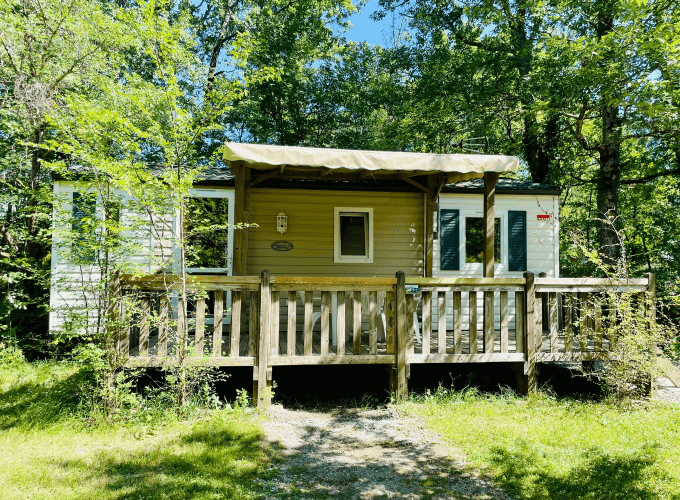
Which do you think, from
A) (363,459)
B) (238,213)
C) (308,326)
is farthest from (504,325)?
(238,213)

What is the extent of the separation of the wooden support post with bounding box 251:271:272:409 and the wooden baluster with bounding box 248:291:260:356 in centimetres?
6

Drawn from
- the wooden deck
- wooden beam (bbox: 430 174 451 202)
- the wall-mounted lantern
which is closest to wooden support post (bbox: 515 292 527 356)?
the wooden deck

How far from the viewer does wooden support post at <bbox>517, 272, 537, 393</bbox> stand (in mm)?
5531

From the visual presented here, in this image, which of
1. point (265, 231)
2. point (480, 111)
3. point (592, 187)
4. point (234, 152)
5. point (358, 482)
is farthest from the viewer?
point (592, 187)

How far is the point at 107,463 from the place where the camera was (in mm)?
3678

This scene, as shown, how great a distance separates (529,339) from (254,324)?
10.6ft

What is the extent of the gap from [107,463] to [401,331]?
10.2 ft

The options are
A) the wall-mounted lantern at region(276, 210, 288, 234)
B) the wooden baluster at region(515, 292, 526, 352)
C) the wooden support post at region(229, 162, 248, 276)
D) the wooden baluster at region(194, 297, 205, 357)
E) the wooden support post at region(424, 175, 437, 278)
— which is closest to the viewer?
the wooden baluster at region(194, 297, 205, 357)

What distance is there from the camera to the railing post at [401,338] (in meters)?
5.30

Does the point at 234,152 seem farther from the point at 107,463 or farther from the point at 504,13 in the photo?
the point at 504,13

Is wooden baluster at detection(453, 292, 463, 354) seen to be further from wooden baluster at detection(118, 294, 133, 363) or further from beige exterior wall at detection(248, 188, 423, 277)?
wooden baluster at detection(118, 294, 133, 363)

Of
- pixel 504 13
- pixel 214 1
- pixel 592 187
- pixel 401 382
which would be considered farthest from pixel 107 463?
pixel 214 1

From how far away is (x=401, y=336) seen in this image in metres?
5.31

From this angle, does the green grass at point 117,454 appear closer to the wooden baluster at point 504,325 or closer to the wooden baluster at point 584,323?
the wooden baluster at point 504,325
